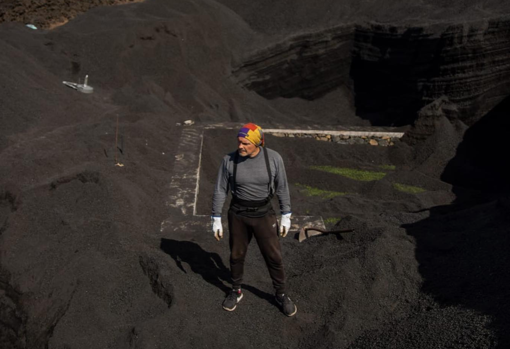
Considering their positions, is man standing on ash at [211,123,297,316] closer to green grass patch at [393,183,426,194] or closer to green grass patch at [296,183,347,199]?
green grass patch at [296,183,347,199]

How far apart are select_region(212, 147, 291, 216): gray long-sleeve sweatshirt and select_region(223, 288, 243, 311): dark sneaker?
90 centimetres

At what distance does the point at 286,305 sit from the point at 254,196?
3.78 ft

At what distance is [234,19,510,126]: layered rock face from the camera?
1491cm

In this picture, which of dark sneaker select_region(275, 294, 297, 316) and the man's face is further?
dark sneaker select_region(275, 294, 297, 316)

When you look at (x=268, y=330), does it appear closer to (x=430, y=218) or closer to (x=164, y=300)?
(x=164, y=300)

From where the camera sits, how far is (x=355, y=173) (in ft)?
42.1

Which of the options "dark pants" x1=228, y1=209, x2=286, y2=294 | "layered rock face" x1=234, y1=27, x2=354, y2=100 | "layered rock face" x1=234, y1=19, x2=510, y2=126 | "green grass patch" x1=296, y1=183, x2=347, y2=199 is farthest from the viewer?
"layered rock face" x1=234, y1=27, x2=354, y2=100

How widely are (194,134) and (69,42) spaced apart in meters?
6.49

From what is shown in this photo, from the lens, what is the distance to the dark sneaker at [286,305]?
4.93 m

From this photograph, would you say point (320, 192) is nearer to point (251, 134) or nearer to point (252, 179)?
point (252, 179)

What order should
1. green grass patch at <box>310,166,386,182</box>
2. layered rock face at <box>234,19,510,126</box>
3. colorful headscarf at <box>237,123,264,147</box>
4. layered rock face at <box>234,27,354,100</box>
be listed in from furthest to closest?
1. layered rock face at <box>234,27,354,100</box>
2. layered rock face at <box>234,19,510,126</box>
3. green grass patch at <box>310,166,386,182</box>
4. colorful headscarf at <box>237,123,264,147</box>

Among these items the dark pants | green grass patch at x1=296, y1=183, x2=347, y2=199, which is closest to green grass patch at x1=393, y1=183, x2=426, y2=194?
green grass patch at x1=296, y1=183, x2=347, y2=199

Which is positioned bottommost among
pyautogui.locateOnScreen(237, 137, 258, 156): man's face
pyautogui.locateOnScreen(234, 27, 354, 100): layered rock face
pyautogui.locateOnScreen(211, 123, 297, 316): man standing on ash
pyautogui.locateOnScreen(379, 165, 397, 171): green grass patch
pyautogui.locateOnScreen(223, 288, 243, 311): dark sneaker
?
pyautogui.locateOnScreen(223, 288, 243, 311): dark sneaker

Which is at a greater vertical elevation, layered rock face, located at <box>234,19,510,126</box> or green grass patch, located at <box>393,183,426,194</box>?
layered rock face, located at <box>234,19,510,126</box>
